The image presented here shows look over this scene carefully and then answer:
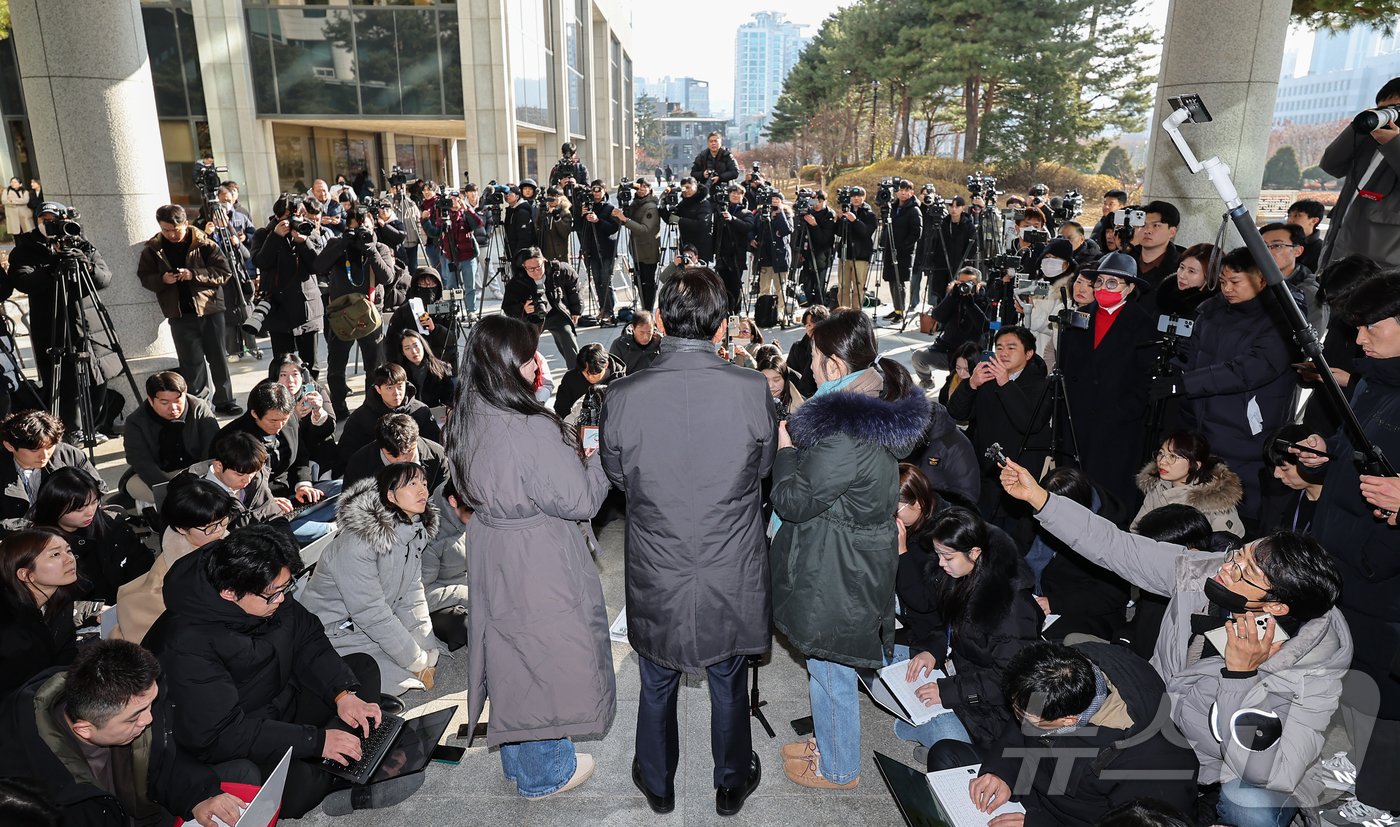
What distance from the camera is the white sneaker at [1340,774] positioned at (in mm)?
2345

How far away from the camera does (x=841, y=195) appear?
9.81m

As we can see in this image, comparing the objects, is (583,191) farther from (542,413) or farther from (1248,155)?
(542,413)

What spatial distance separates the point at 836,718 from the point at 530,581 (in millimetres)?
1106

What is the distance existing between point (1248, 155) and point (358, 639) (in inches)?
306

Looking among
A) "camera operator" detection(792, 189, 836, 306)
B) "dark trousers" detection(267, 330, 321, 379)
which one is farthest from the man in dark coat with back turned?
"camera operator" detection(792, 189, 836, 306)

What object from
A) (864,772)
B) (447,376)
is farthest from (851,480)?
(447,376)

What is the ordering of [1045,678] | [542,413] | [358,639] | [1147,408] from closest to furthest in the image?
1. [1045,678]
2. [542,413]
3. [358,639]
4. [1147,408]

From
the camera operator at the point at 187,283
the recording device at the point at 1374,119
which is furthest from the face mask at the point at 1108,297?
the camera operator at the point at 187,283

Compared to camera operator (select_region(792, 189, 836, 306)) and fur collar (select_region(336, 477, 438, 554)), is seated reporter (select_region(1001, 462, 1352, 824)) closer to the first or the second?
fur collar (select_region(336, 477, 438, 554))

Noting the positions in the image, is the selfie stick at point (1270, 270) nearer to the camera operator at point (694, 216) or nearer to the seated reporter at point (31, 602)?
the seated reporter at point (31, 602)

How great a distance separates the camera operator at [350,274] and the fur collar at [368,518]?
3755 mm

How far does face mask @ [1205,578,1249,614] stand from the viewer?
223cm

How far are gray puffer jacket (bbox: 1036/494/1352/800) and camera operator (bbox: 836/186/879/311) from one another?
23.0 feet

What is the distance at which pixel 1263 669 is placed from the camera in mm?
2219
